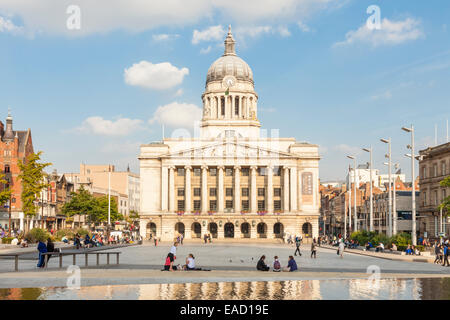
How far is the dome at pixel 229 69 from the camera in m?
138

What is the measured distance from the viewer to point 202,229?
111 metres

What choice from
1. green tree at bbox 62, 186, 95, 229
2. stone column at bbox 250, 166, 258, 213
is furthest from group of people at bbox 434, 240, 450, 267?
green tree at bbox 62, 186, 95, 229

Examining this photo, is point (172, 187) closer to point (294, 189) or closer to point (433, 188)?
point (294, 189)

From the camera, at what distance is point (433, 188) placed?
282ft

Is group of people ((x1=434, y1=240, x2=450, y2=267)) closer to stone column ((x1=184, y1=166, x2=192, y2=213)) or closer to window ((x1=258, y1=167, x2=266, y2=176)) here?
stone column ((x1=184, y1=166, x2=192, y2=213))

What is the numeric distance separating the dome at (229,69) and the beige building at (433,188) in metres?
59.2

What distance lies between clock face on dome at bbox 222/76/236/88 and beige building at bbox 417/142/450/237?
56163mm

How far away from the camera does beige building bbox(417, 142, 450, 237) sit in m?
81.9

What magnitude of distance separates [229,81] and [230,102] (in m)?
5.09

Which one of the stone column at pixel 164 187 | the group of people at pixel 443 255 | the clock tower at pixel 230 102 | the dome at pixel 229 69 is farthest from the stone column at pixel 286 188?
the group of people at pixel 443 255

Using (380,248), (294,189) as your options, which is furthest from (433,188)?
(294,189)
